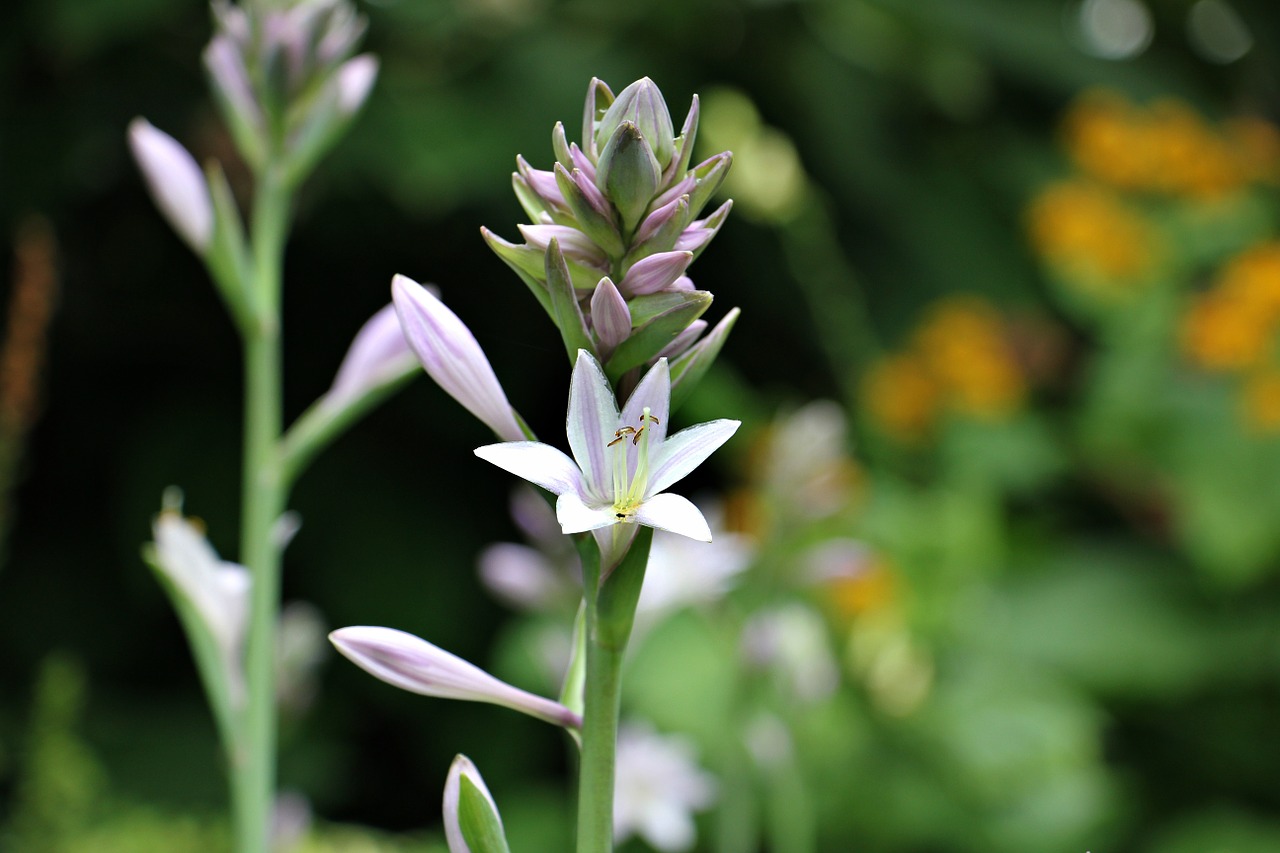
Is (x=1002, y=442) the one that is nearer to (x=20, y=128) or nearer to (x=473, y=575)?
(x=473, y=575)

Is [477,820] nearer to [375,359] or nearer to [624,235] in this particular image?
[624,235]

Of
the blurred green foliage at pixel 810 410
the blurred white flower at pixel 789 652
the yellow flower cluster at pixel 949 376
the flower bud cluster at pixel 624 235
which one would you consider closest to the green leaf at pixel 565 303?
the flower bud cluster at pixel 624 235

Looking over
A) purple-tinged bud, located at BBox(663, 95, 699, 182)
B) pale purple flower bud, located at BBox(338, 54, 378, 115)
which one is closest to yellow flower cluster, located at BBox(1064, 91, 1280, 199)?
pale purple flower bud, located at BBox(338, 54, 378, 115)

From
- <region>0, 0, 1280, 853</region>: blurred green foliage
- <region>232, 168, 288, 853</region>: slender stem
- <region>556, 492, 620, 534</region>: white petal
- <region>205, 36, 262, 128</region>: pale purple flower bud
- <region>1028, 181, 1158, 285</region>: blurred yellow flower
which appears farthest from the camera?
<region>1028, 181, 1158, 285</region>: blurred yellow flower

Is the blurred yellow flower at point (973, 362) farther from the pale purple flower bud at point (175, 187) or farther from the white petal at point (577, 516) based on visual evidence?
the white petal at point (577, 516)

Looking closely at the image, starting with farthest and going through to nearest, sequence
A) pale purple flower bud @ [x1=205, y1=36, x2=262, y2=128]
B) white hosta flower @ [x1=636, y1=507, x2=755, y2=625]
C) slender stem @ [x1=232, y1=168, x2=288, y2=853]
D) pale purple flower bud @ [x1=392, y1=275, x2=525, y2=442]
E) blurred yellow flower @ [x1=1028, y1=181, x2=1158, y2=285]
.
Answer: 1. blurred yellow flower @ [x1=1028, y1=181, x2=1158, y2=285]
2. white hosta flower @ [x1=636, y1=507, x2=755, y2=625]
3. pale purple flower bud @ [x1=205, y1=36, x2=262, y2=128]
4. slender stem @ [x1=232, y1=168, x2=288, y2=853]
5. pale purple flower bud @ [x1=392, y1=275, x2=525, y2=442]

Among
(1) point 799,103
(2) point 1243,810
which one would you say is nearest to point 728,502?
(1) point 799,103

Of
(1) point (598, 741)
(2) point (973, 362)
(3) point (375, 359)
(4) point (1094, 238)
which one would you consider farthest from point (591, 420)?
(4) point (1094, 238)

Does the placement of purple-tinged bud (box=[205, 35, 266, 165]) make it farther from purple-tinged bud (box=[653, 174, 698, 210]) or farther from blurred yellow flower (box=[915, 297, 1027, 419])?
blurred yellow flower (box=[915, 297, 1027, 419])
